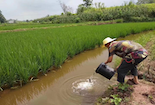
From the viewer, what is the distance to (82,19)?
19953mm

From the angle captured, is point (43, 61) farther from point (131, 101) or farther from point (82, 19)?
point (82, 19)

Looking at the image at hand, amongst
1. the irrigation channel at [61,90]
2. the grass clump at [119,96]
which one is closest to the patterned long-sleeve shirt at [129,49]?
the grass clump at [119,96]

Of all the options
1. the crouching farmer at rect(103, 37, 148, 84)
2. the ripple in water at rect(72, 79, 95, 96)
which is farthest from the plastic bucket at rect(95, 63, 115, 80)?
the ripple in water at rect(72, 79, 95, 96)

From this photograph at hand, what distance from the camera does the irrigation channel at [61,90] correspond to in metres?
1.83

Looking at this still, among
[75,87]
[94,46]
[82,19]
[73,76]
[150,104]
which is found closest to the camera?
[150,104]

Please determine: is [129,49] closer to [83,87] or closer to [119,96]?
[119,96]

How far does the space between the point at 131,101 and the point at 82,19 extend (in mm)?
19588

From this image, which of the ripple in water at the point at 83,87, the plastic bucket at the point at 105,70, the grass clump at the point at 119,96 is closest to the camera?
the grass clump at the point at 119,96

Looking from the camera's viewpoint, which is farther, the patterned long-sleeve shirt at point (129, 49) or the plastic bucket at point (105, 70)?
the plastic bucket at point (105, 70)

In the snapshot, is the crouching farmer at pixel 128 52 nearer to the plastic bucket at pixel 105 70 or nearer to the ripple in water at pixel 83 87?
the plastic bucket at pixel 105 70

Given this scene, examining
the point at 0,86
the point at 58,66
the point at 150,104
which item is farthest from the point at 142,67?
the point at 0,86

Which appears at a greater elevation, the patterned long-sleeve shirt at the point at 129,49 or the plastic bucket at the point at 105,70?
the patterned long-sleeve shirt at the point at 129,49

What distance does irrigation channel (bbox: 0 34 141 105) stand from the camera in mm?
Result: 1830

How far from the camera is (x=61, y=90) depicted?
2.06 metres
